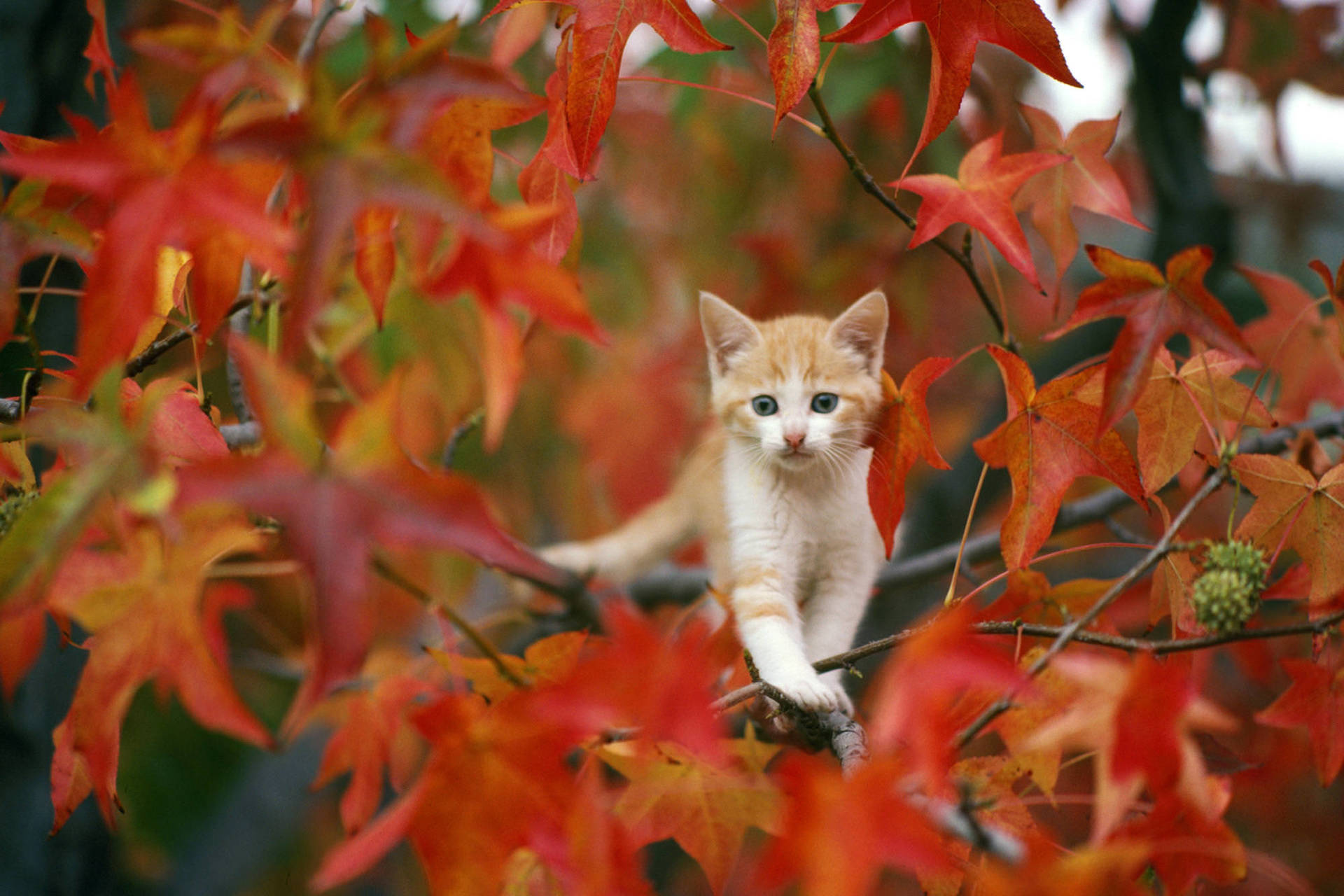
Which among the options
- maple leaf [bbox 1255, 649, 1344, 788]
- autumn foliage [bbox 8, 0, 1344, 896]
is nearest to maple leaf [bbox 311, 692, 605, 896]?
autumn foliage [bbox 8, 0, 1344, 896]

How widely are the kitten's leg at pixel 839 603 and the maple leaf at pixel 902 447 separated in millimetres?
585

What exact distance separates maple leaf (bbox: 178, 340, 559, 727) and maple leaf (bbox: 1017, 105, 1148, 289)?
106 cm

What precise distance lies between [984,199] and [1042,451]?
1.23 ft

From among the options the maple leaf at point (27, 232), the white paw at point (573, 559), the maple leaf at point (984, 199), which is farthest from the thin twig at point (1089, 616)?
the white paw at point (573, 559)

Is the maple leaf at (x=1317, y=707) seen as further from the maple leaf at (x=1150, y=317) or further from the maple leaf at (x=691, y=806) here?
the maple leaf at (x=691, y=806)

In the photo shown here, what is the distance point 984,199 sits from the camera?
4.02 feet

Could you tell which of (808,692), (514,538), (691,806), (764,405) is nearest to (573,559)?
(764,405)

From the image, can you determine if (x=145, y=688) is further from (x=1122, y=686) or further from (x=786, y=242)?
(x=1122, y=686)

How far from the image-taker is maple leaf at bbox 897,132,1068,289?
3.94ft

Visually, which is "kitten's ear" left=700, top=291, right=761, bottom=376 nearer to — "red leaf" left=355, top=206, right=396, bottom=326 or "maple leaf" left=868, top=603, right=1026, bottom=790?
"red leaf" left=355, top=206, right=396, bottom=326

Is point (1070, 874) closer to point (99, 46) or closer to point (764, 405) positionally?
point (764, 405)

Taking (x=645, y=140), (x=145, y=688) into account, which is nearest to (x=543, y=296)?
(x=145, y=688)

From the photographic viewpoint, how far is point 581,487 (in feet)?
12.4

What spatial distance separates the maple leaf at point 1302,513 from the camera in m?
1.14
